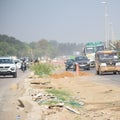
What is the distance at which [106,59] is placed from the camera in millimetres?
44094

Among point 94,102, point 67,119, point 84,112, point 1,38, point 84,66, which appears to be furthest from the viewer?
point 1,38

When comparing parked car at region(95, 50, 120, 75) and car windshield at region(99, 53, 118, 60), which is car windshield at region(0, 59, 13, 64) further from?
car windshield at region(99, 53, 118, 60)

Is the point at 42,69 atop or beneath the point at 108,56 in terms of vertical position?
beneath

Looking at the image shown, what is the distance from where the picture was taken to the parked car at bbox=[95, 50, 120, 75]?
43688mm

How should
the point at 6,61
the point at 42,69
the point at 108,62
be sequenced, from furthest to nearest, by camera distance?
the point at 6,61 → the point at 42,69 → the point at 108,62

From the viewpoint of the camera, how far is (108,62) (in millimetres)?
44062

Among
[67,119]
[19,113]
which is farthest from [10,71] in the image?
[67,119]

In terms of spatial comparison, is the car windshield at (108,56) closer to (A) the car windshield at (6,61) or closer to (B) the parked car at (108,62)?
(B) the parked car at (108,62)

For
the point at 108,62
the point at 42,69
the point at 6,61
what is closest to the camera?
the point at 108,62

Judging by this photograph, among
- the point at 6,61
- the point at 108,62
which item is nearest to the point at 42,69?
the point at 6,61

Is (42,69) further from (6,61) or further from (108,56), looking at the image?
(108,56)

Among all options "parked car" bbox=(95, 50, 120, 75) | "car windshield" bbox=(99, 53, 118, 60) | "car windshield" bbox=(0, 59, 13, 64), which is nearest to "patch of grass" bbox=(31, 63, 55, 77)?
"car windshield" bbox=(0, 59, 13, 64)

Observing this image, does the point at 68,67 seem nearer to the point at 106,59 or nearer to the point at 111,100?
the point at 106,59

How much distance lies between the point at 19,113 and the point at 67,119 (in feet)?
10.9
